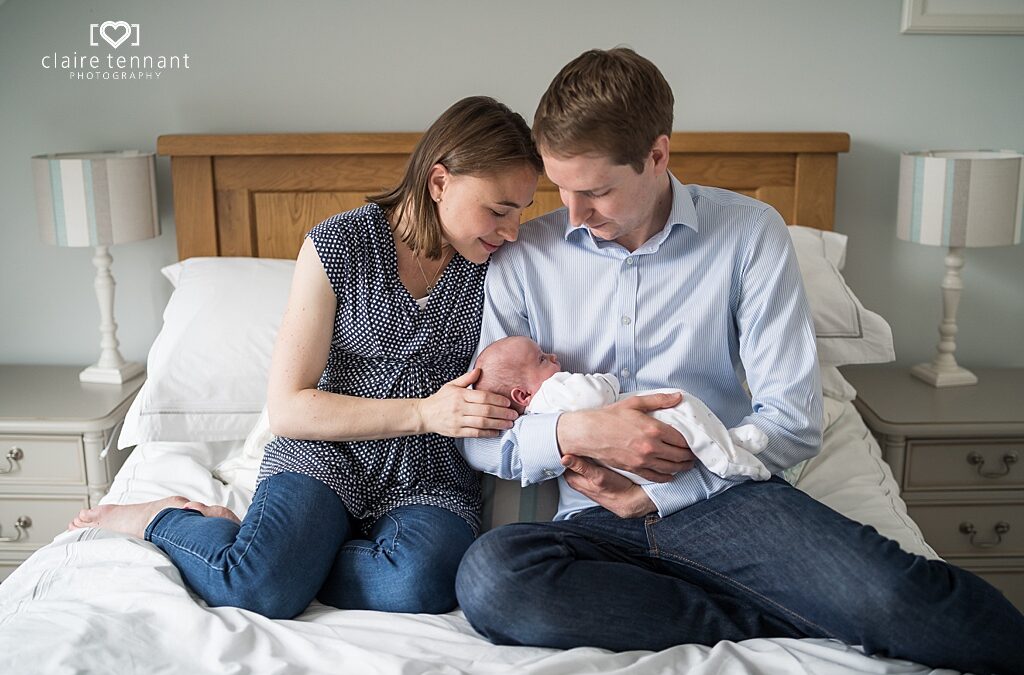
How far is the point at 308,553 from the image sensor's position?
152cm

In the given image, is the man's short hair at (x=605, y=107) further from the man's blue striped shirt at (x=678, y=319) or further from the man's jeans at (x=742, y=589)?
the man's jeans at (x=742, y=589)

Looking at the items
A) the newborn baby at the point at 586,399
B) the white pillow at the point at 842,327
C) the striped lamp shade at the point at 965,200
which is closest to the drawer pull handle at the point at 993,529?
the white pillow at the point at 842,327

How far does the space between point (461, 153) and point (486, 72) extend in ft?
3.00

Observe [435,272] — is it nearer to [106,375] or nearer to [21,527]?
[106,375]

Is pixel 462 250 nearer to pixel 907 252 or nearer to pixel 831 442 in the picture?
pixel 831 442

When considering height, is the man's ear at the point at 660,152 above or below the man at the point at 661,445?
above

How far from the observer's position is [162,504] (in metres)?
1.71

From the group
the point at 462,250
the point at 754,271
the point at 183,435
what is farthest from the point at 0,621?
the point at 754,271

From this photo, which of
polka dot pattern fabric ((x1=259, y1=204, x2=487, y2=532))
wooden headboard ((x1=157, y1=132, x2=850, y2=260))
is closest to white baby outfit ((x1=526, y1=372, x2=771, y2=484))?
polka dot pattern fabric ((x1=259, y1=204, x2=487, y2=532))

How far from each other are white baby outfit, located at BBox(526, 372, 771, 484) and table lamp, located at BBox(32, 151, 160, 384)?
1.26 meters

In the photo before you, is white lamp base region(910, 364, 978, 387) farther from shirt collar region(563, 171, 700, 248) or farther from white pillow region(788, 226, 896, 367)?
shirt collar region(563, 171, 700, 248)

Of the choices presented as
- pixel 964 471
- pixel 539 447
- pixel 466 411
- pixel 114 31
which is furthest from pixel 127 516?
pixel 964 471

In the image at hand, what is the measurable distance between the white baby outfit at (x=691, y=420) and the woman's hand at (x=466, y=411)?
60 mm

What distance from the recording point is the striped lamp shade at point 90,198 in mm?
2271
